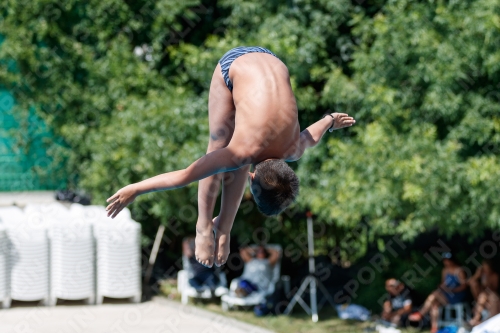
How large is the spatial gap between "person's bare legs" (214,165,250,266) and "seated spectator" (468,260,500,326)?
4.84m

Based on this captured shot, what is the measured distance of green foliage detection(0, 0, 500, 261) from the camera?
773 centimetres

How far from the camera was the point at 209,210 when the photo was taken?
4.44 metres

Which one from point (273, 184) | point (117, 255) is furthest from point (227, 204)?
point (117, 255)

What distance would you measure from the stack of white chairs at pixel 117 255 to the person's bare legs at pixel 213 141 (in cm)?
617

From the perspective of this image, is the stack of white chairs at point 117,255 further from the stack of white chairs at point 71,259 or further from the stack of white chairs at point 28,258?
the stack of white chairs at point 28,258

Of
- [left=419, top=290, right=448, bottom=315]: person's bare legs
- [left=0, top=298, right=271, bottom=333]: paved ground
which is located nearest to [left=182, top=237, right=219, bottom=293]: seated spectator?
[left=0, top=298, right=271, bottom=333]: paved ground

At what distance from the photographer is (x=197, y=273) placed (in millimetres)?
10758

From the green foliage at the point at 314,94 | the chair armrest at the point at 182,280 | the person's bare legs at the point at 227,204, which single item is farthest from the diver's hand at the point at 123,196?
the chair armrest at the point at 182,280

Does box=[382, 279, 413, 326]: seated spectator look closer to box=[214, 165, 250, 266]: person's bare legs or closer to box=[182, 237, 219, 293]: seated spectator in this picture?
box=[182, 237, 219, 293]: seated spectator

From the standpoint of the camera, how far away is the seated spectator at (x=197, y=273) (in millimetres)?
10719

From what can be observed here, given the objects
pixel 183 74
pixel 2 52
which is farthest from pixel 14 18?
pixel 183 74

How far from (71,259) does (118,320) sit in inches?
40.3

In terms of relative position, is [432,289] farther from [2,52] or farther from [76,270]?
[2,52]

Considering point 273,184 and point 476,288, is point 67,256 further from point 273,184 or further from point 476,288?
point 273,184
